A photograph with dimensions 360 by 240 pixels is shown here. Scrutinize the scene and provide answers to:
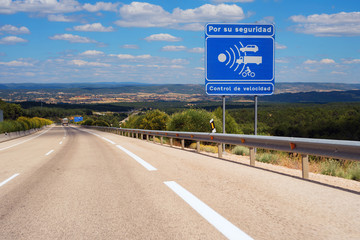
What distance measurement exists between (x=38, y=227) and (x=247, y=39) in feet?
45.6

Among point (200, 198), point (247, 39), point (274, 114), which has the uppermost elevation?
point (247, 39)

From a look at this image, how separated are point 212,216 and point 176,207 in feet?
2.48

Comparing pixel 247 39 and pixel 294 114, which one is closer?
pixel 247 39

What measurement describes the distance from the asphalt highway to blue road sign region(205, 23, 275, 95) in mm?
8222

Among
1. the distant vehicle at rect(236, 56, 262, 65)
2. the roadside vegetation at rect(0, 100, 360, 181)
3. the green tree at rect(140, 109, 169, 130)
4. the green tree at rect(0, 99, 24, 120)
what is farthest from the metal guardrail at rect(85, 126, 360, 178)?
the green tree at rect(0, 99, 24, 120)

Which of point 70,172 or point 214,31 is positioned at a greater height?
point 214,31

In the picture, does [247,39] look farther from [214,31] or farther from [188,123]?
[188,123]

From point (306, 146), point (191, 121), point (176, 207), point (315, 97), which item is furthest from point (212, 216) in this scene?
point (315, 97)

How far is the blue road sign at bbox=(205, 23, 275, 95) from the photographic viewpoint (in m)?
16.6

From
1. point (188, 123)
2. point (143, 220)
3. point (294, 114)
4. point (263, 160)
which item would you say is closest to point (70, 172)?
point (143, 220)

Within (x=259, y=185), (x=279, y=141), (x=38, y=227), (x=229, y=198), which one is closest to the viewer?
(x=38, y=227)

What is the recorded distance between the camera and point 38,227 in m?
4.66

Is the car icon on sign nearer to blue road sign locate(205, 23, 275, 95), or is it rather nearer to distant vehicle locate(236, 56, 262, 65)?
blue road sign locate(205, 23, 275, 95)

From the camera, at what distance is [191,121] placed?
101 ft
